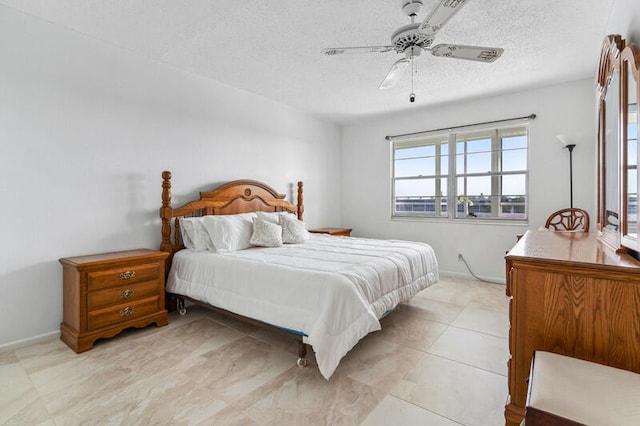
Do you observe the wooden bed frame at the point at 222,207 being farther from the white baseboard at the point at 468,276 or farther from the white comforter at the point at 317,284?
the white baseboard at the point at 468,276

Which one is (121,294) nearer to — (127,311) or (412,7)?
(127,311)

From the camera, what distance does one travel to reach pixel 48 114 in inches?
102

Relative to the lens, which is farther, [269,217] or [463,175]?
[463,175]

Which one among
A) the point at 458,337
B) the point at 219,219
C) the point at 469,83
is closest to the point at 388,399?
the point at 458,337

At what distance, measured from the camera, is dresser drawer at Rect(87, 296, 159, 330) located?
2.46m

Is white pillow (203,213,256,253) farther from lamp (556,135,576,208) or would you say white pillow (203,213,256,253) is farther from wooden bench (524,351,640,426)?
lamp (556,135,576,208)

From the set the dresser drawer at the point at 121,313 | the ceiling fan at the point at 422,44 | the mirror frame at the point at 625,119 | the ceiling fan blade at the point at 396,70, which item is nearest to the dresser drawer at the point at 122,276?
the dresser drawer at the point at 121,313

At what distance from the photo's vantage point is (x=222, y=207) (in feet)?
12.4

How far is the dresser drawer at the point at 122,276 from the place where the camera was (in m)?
2.46

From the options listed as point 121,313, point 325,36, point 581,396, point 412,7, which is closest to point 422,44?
point 412,7

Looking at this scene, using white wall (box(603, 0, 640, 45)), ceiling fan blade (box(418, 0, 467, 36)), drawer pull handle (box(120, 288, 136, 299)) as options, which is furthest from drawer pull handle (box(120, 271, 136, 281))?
white wall (box(603, 0, 640, 45))

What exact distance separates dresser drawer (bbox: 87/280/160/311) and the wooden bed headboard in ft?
1.52

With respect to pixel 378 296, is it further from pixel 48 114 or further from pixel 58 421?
pixel 48 114

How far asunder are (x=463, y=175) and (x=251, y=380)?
13.6ft
